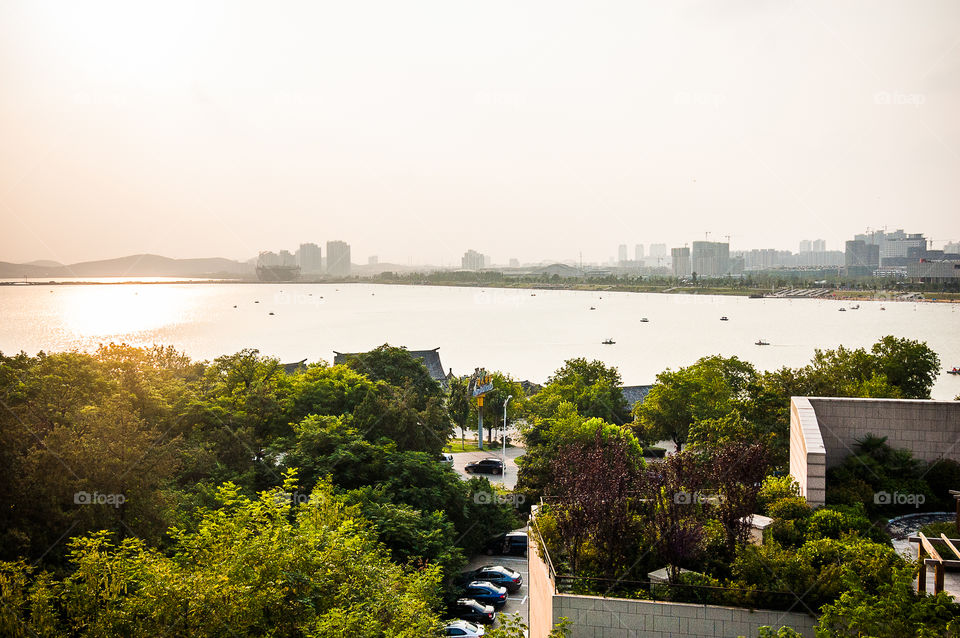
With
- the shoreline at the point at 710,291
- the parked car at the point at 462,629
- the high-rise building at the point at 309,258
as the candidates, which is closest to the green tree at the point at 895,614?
the parked car at the point at 462,629

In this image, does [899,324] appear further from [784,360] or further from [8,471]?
[8,471]

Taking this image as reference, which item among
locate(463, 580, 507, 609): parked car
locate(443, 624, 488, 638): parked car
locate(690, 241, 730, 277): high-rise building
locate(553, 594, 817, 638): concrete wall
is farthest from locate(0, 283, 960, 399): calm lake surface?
A: locate(690, 241, 730, 277): high-rise building

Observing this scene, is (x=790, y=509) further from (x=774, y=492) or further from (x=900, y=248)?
(x=900, y=248)

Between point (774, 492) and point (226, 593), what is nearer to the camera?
point (226, 593)

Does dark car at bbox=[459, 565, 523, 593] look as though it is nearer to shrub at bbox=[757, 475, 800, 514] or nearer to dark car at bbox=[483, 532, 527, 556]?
dark car at bbox=[483, 532, 527, 556]

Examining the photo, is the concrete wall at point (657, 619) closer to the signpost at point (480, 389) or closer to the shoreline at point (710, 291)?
the signpost at point (480, 389)

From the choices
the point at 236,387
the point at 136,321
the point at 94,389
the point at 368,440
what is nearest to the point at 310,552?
the point at 94,389

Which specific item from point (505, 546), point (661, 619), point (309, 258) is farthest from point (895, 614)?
point (309, 258)
